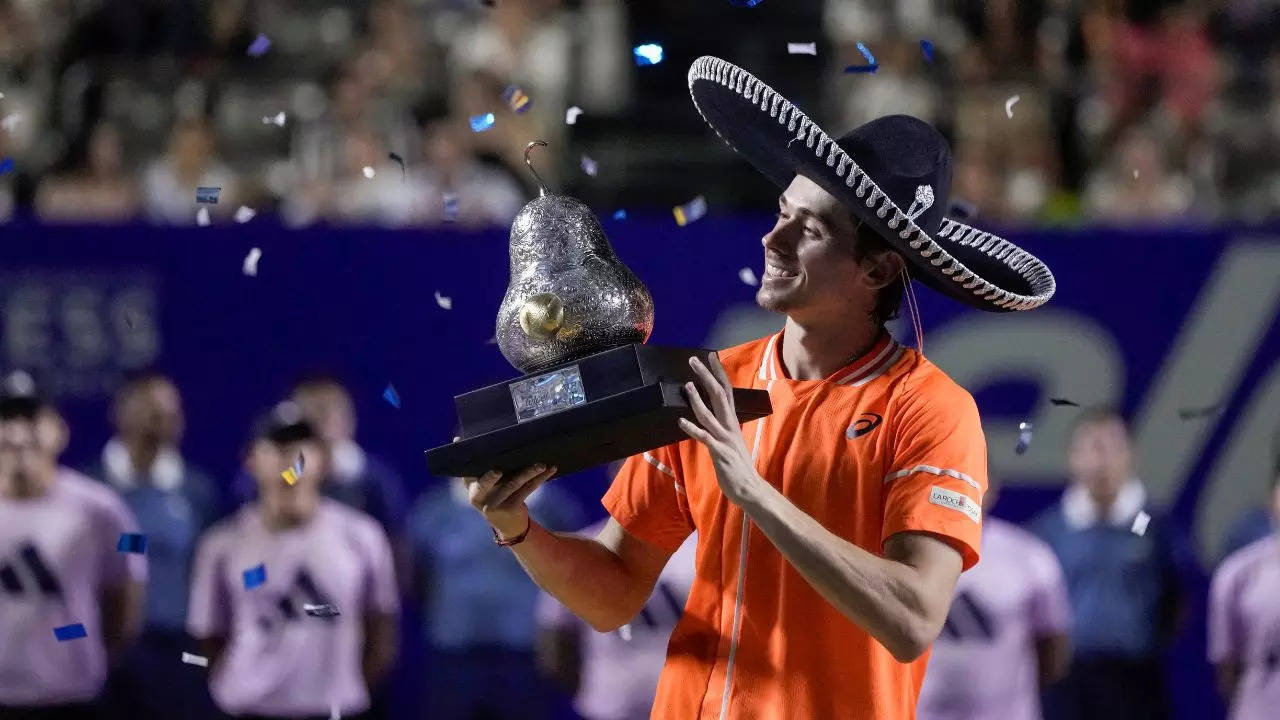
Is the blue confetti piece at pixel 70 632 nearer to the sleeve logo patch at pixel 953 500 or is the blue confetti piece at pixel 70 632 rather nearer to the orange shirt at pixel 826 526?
the orange shirt at pixel 826 526

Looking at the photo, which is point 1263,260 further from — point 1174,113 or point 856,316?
point 856,316

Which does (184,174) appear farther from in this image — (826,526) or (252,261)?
(826,526)

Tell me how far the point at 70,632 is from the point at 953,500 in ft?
14.2

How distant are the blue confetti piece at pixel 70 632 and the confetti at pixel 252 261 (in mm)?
1476

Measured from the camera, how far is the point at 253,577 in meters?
5.93

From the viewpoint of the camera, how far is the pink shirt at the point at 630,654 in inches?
230

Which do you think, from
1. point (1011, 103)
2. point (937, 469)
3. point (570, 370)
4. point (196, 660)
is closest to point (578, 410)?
point (570, 370)

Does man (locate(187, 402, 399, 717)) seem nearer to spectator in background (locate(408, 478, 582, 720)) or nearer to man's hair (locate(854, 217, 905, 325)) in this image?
spectator in background (locate(408, 478, 582, 720))

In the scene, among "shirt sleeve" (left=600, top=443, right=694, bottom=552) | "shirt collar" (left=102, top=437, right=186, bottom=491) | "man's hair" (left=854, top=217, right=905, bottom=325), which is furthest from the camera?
"shirt collar" (left=102, top=437, right=186, bottom=491)

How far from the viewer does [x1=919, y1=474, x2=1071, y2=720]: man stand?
5742 mm

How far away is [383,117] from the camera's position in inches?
268

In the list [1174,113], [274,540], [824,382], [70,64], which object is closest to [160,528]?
[274,540]

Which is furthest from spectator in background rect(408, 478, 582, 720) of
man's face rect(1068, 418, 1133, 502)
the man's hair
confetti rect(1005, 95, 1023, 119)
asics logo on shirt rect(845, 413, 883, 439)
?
asics logo on shirt rect(845, 413, 883, 439)

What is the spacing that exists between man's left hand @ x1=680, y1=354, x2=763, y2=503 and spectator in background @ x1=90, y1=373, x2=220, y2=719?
12.8 ft
